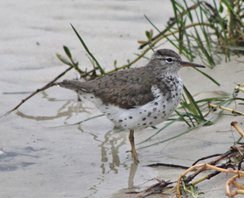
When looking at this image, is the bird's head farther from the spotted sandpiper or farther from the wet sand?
the wet sand

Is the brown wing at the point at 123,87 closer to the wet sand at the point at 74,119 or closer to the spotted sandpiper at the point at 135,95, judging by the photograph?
the spotted sandpiper at the point at 135,95

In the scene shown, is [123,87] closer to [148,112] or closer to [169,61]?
[148,112]

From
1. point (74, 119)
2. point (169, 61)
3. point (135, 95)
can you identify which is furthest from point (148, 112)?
point (74, 119)

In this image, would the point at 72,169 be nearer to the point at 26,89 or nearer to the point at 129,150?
the point at 129,150

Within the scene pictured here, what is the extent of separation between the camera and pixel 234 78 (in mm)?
7223

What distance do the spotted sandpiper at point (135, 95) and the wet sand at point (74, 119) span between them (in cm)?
28

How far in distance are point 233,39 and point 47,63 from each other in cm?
221

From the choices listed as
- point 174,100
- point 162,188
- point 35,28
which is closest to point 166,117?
point 174,100

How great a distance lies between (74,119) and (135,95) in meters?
1.03

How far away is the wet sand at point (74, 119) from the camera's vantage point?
237 inches

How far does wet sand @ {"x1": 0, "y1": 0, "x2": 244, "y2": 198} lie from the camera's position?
6027mm

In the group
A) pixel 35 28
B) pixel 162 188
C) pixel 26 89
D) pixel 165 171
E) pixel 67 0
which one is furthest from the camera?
pixel 67 0

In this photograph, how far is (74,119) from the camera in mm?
7430

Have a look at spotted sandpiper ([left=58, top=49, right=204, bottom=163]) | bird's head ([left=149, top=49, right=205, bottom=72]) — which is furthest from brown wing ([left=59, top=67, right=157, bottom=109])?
bird's head ([left=149, top=49, right=205, bottom=72])
